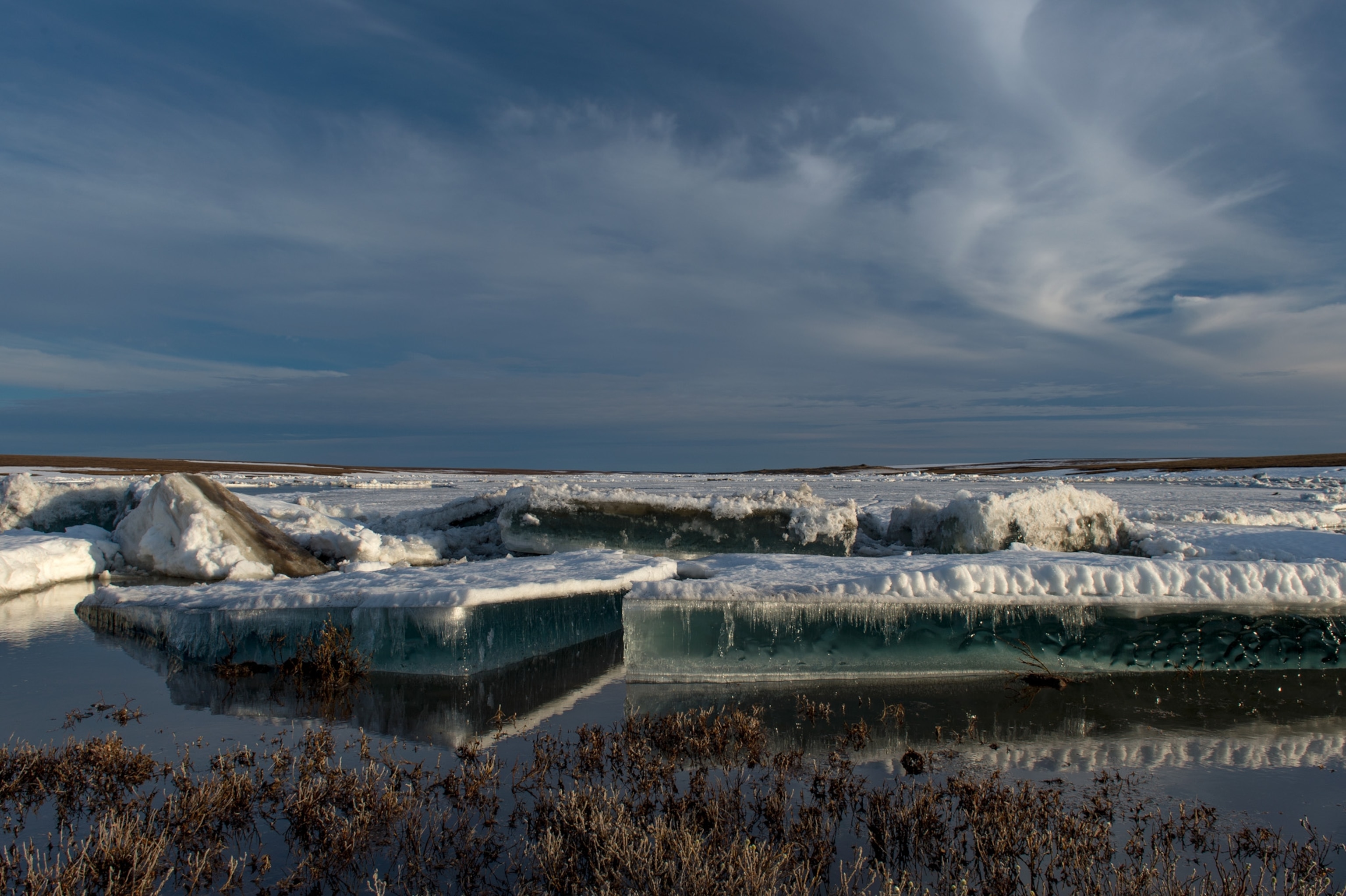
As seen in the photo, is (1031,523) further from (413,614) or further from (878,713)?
(413,614)

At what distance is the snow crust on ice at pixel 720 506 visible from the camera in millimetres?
8664

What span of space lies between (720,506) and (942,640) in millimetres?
4166

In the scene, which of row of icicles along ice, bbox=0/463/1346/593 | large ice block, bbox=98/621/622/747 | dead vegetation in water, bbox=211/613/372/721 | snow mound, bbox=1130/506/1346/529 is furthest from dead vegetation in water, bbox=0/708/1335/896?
snow mound, bbox=1130/506/1346/529

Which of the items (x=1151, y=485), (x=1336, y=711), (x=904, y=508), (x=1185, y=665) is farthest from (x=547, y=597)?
(x=1151, y=485)

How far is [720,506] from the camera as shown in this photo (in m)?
8.77

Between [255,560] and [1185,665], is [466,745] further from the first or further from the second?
[255,560]

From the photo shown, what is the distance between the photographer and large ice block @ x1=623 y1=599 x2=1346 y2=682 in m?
4.74

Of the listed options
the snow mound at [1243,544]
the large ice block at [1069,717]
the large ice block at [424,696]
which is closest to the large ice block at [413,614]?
the large ice block at [424,696]

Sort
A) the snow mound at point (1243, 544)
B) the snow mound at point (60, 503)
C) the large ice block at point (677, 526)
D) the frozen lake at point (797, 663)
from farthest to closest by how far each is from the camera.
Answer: the snow mound at point (60, 503)
the large ice block at point (677, 526)
the snow mound at point (1243, 544)
the frozen lake at point (797, 663)

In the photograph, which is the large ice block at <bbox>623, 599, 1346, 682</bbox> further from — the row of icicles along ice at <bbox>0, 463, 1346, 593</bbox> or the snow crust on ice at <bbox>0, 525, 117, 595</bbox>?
the snow crust on ice at <bbox>0, 525, 117, 595</bbox>

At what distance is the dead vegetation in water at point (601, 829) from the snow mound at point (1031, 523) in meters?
4.60

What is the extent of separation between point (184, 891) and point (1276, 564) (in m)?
6.13

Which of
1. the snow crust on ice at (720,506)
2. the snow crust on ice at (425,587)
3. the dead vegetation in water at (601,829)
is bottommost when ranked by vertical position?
the dead vegetation in water at (601,829)

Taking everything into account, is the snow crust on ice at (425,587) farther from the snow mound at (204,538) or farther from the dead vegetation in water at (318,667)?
the snow mound at (204,538)
